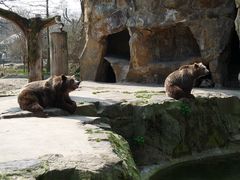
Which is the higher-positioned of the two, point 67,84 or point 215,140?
point 67,84

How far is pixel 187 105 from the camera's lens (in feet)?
38.9

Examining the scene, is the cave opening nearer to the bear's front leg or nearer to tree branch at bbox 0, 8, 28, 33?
tree branch at bbox 0, 8, 28, 33

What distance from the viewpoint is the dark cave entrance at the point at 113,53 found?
20.7 m

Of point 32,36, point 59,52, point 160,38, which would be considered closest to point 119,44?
point 160,38

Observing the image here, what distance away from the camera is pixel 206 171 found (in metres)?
10.3

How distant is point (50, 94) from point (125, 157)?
143 inches

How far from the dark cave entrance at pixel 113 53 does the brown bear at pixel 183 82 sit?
823 centimetres

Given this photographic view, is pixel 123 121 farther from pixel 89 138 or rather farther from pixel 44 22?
pixel 44 22

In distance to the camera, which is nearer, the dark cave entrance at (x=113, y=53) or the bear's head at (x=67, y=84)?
the bear's head at (x=67, y=84)

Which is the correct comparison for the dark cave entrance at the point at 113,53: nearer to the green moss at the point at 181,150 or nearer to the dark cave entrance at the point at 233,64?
the dark cave entrance at the point at 233,64

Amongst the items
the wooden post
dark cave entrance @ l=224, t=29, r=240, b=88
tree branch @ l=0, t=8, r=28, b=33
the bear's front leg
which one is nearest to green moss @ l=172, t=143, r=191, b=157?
the bear's front leg

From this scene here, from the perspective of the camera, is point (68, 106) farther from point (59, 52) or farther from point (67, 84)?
point (59, 52)

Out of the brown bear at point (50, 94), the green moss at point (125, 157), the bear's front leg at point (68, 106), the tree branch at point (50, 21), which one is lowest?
the green moss at point (125, 157)

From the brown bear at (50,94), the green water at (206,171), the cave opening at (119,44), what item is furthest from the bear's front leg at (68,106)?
the cave opening at (119,44)
